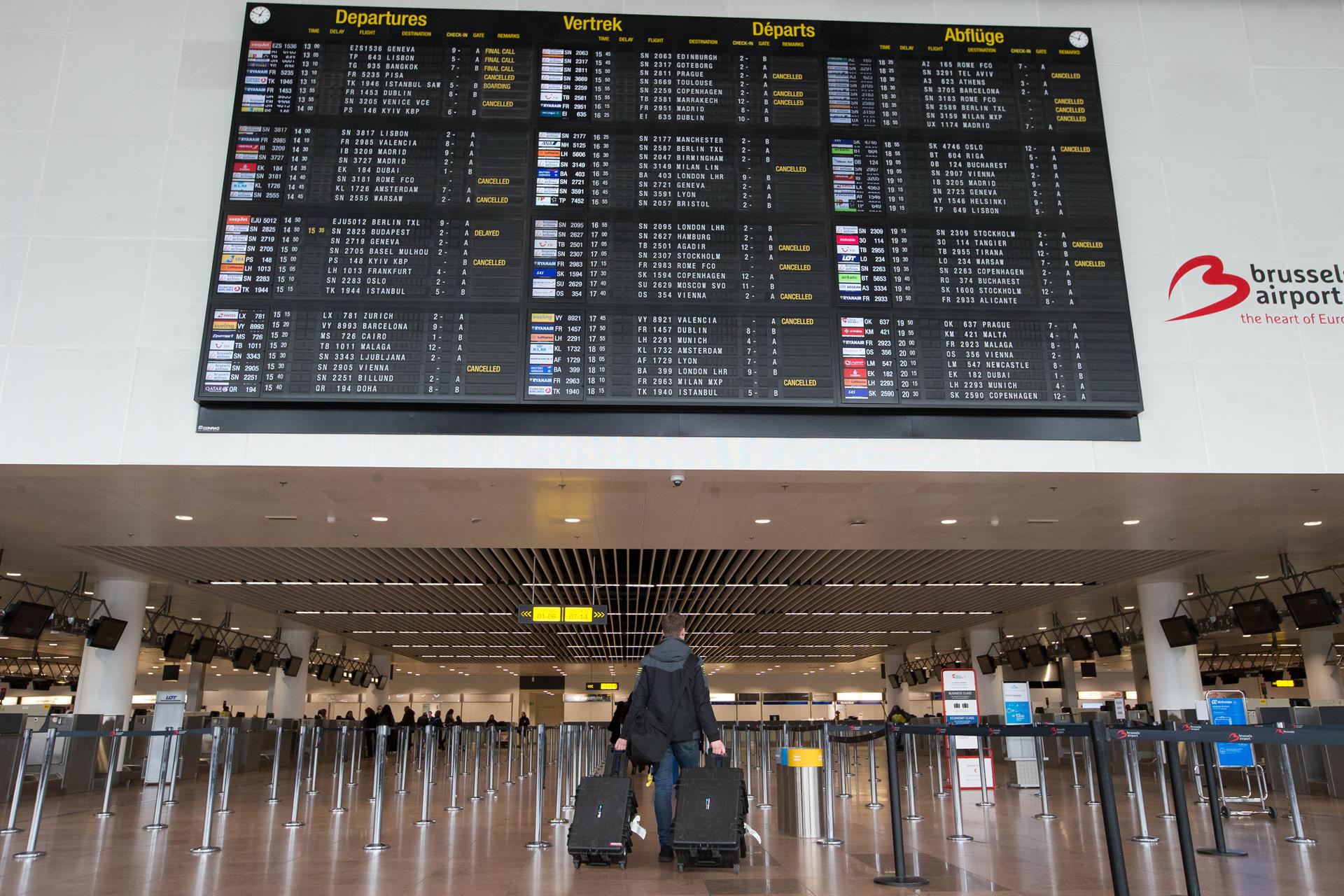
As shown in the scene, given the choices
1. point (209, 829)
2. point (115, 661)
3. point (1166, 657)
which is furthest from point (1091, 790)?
point (115, 661)

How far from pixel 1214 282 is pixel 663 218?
4.98 m

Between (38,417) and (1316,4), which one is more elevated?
(1316,4)

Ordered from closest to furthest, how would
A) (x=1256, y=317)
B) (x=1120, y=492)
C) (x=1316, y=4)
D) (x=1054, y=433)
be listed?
(x=1054, y=433) → (x=1256, y=317) → (x=1120, y=492) → (x=1316, y=4)

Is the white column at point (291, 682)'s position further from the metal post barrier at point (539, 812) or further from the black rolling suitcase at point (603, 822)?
the black rolling suitcase at point (603, 822)

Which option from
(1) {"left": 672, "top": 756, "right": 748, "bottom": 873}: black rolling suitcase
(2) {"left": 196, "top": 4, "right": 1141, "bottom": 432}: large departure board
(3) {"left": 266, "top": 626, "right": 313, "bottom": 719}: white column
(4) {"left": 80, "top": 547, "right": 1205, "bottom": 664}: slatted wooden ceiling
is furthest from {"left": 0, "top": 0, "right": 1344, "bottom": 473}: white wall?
(3) {"left": 266, "top": 626, "right": 313, "bottom": 719}: white column

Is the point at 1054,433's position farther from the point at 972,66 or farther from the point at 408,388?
the point at 408,388

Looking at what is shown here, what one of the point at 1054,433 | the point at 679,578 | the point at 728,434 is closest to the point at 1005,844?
the point at 1054,433

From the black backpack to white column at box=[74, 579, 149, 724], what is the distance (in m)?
11.8

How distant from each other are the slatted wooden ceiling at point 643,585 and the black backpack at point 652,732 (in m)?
7.44

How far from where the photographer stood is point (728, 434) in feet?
23.7

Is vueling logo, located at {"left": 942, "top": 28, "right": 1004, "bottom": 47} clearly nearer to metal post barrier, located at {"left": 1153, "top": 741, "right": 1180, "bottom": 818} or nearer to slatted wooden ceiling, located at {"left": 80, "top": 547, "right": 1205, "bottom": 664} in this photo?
metal post barrier, located at {"left": 1153, "top": 741, "right": 1180, "bottom": 818}

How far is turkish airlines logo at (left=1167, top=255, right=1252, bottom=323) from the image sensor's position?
308 inches

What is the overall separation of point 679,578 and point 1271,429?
10.9 meters

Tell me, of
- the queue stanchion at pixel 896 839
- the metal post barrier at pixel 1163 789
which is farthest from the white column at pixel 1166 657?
the queue stanchion at pixel 896 839
